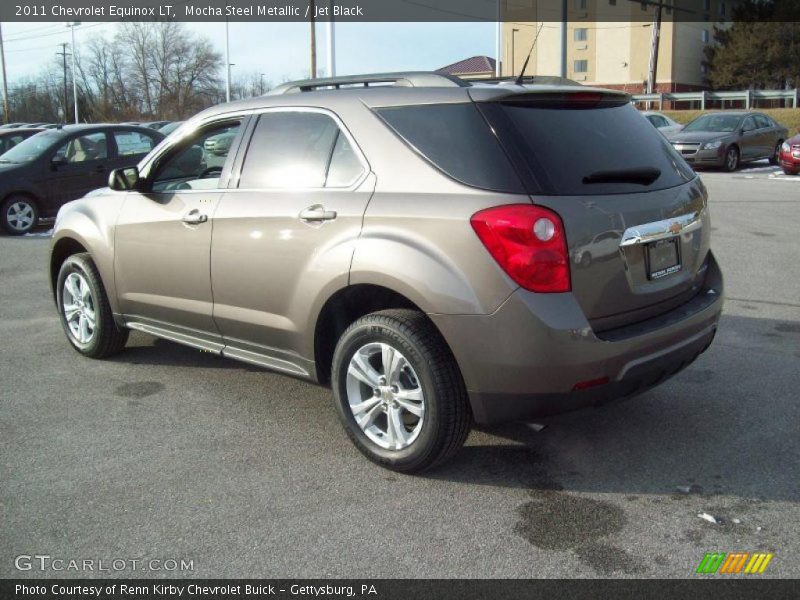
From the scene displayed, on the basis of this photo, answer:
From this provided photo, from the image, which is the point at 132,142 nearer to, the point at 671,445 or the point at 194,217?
the point at 194,217

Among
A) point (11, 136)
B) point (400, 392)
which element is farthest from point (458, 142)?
point (11, 136)

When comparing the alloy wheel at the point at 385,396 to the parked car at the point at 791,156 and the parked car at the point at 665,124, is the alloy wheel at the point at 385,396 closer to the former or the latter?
the parked car at the point at 791,156

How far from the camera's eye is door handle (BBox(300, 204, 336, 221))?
3973mm

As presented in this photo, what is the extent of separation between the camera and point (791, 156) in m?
18.9

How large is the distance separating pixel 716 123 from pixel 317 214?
2069 centimetres

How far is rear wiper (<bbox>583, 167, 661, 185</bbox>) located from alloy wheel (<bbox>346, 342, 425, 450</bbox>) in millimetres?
1182

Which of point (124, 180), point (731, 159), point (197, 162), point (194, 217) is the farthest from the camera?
point (731, 159)

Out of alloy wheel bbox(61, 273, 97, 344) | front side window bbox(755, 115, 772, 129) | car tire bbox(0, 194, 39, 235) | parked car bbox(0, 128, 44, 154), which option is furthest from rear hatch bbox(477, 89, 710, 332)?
front side window bbox(755, 115, 772, 129)

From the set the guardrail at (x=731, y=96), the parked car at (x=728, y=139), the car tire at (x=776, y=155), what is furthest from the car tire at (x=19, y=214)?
the guardrail at (x=731, y=96)

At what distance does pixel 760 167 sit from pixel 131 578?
23.8 meters

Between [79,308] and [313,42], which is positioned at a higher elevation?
[313,42]

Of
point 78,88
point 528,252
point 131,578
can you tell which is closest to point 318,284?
point 528,252

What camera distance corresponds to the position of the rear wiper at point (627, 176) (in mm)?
3615

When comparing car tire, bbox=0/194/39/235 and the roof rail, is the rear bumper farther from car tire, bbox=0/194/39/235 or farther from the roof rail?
car tire, bbox=0/194/39/235
